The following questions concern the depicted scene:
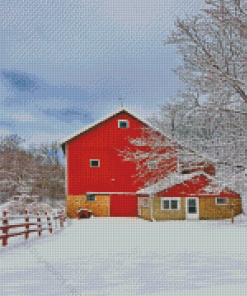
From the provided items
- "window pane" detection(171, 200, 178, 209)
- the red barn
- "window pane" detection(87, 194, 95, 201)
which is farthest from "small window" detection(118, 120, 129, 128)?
"window pane" detection(171, 200, 178, 209)

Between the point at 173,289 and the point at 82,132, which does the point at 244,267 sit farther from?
the point at 82,132

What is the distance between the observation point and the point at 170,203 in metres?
24.4

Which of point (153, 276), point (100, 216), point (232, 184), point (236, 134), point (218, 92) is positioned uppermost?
point (218, 92)

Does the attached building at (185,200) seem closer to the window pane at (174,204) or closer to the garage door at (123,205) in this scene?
the window pane at (174,204)

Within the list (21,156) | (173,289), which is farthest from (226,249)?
(21,156)

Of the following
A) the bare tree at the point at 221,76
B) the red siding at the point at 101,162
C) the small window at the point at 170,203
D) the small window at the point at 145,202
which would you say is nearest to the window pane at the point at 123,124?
the red siding at the point at 101,162

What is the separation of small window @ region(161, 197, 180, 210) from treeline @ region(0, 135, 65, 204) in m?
21.1

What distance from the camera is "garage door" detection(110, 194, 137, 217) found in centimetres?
2786

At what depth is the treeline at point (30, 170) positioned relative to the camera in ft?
140

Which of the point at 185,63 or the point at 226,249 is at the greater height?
the point at 185,63

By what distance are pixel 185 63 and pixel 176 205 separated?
1265 centimetres

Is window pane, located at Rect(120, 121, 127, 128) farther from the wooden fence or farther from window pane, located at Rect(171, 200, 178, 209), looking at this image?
the wooden fence

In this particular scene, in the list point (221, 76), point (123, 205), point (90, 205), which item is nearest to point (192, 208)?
point (123, 205)

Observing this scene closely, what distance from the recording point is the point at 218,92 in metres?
13.0
